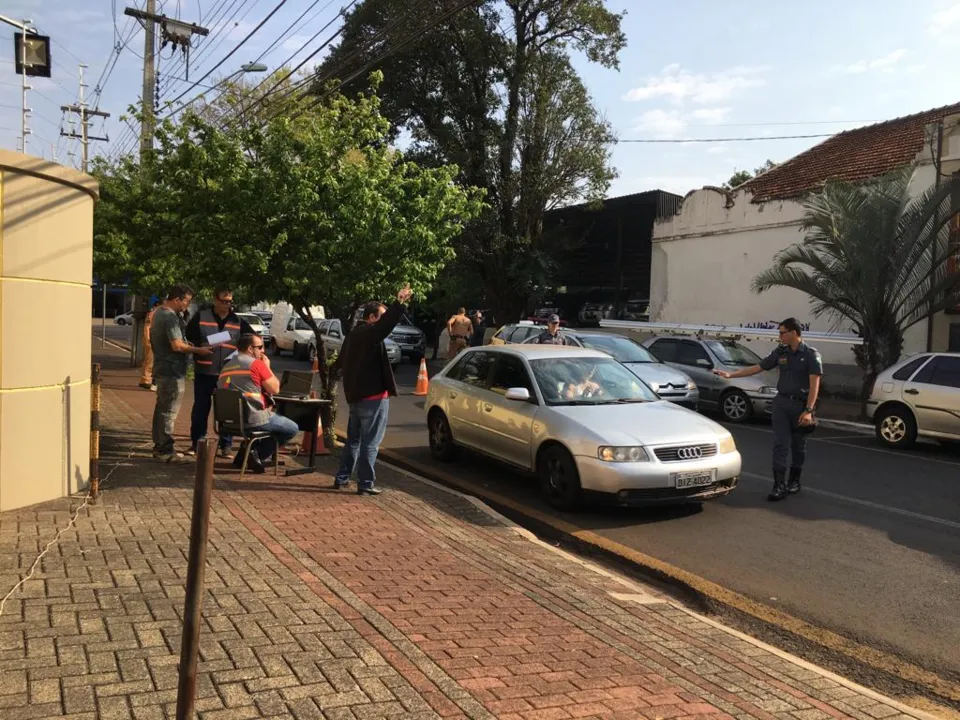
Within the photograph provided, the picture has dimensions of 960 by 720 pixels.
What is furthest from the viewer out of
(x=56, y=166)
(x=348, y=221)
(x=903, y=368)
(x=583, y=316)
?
(x=583, y=316)

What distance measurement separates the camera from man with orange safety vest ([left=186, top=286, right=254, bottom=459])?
8.51 m

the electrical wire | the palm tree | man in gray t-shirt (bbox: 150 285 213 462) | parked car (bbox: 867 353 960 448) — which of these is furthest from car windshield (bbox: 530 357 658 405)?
the palm tree

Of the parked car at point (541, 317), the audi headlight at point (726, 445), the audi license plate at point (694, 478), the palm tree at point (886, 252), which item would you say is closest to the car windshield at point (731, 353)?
the palm tree at point (886, 252)

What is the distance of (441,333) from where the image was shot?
30.9 meters

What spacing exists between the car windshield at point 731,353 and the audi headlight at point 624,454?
820 cm

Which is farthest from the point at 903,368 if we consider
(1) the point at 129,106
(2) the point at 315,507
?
(1) the point at 129,106

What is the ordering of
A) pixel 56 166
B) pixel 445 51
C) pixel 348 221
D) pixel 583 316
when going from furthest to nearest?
pixel 583 316 < pixel 445 51 < pixel 348 221 < pixel 56 166

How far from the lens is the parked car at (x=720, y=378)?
13.7 m

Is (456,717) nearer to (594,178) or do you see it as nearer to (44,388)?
(44,388)

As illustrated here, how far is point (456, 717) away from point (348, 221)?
6.18 m

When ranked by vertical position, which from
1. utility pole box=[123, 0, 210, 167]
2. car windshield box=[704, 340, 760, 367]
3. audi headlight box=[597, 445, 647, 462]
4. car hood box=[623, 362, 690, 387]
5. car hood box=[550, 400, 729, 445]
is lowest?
audi headlight box=[597, 445, 647, 462]

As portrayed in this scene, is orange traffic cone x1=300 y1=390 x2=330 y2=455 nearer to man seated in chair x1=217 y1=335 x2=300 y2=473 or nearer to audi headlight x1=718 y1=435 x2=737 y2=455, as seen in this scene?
man seated in chair x1=217 y1=335 x2=300 y2=473

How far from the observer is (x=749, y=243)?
2209 cm

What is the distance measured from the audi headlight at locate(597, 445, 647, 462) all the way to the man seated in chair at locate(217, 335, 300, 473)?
314 cm
